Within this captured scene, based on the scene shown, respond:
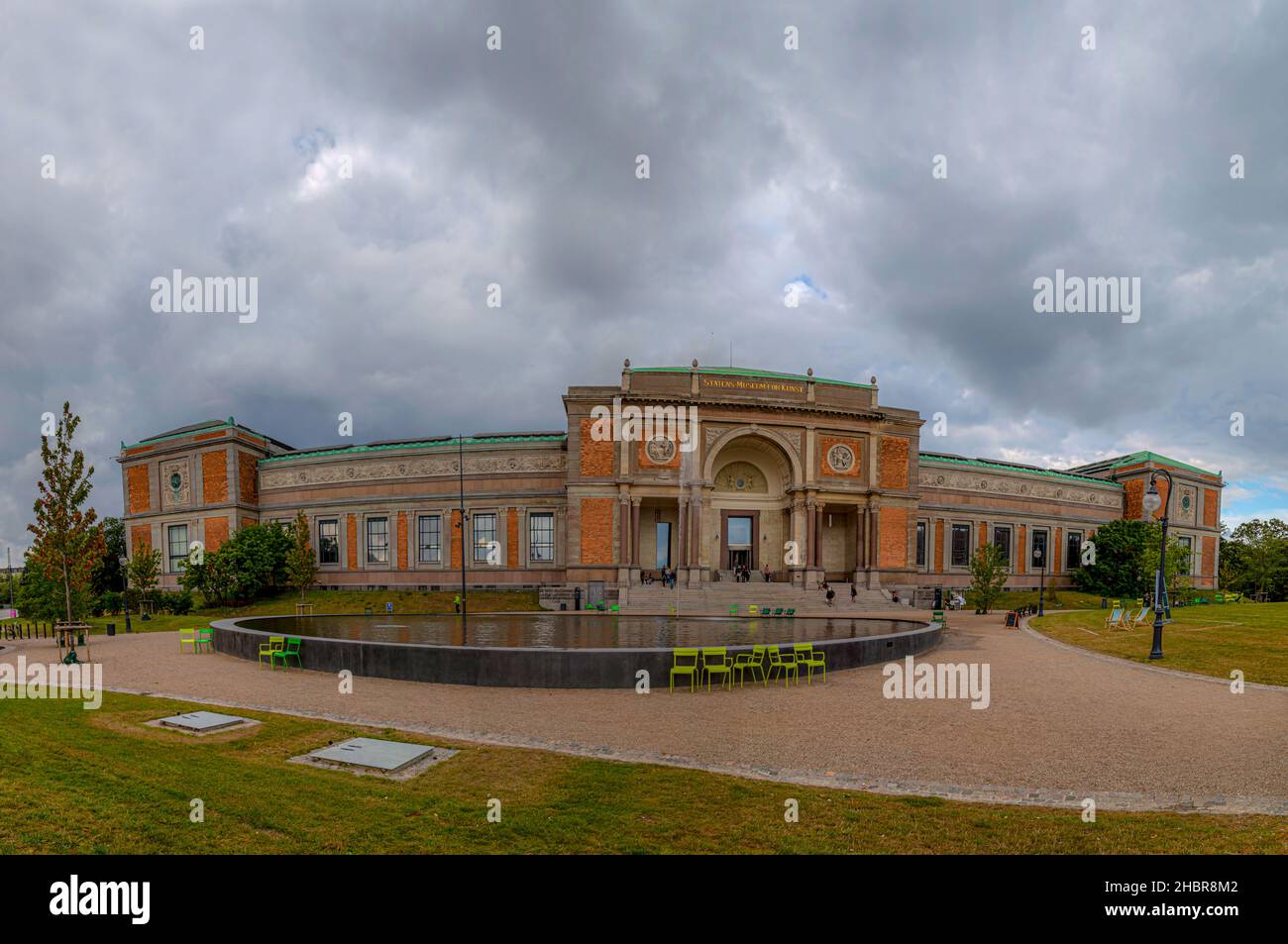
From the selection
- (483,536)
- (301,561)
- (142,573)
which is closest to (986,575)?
(483,536)

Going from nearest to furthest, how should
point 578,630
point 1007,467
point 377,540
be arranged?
point 578,630
point 377,540
point 1007,467

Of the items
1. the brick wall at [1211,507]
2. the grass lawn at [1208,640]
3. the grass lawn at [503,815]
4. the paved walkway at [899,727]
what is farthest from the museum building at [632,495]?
the grass lawn at [503,815]

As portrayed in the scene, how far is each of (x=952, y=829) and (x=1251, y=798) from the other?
14.0 ft

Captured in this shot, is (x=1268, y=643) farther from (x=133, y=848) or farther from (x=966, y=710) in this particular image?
(x=133, y=848)

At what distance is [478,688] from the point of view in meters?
13.2

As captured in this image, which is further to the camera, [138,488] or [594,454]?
[138,488]

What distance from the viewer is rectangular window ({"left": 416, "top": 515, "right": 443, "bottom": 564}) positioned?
48.3 metres

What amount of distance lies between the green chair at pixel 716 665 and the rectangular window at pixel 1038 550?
55.2m

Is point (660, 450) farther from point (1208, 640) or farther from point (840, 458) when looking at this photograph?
point (1208, 640)

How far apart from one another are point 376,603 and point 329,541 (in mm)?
11807

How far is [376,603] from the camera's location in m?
42.0

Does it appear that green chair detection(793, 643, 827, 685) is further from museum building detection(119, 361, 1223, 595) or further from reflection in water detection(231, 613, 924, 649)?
museum building detection(119, 361, 1223, 595)
